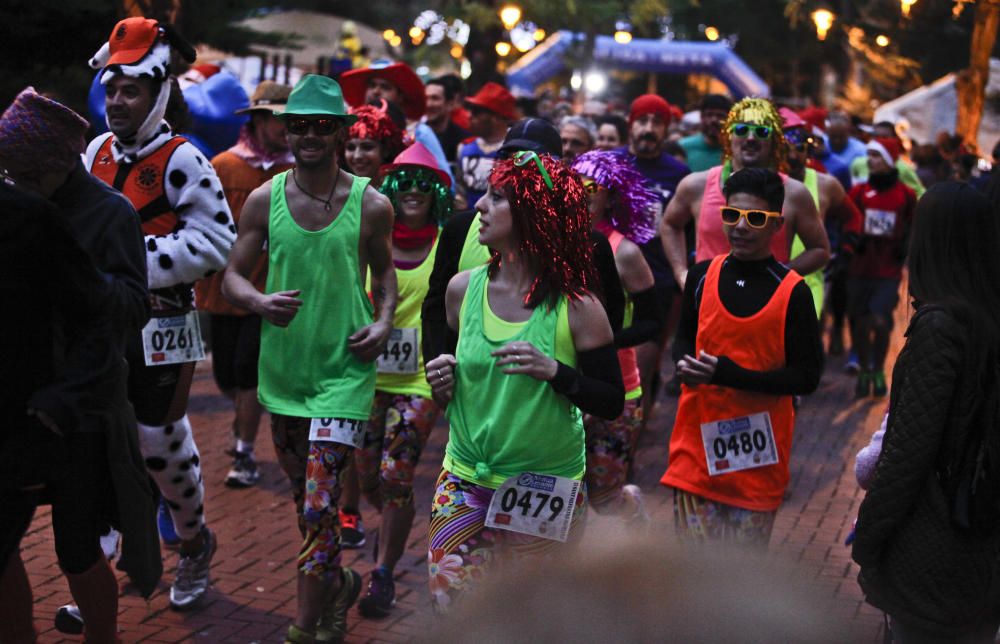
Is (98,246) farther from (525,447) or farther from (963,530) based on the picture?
(963,530)

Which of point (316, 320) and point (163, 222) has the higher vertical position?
point (163, 222)

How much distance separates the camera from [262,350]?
5266mm

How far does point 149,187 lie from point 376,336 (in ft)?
3.67

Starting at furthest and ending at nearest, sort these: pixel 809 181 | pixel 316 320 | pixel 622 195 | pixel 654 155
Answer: pixel 654 155
pixel 809 181
pixel 622 195
pixel 316 320

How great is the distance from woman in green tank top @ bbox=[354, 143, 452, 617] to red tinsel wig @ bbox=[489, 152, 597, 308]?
173cm

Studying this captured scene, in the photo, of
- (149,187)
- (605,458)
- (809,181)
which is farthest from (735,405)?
(809,181)

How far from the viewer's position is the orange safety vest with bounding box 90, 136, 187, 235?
5.34 metres

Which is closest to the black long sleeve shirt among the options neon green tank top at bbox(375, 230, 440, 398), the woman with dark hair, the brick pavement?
A: the brick pavement

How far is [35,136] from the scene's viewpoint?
4.07m

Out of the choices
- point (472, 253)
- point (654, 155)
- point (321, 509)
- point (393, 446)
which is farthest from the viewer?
point (654, 155)

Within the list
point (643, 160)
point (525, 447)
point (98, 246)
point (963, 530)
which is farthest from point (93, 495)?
point (643, 160)

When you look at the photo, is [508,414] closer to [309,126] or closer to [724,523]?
[724,523]

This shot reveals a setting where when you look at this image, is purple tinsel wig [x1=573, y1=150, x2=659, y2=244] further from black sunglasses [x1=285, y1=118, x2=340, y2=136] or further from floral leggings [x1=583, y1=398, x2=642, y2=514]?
black sunglasses [x1=285, y1=118, x2=340, y2=136]

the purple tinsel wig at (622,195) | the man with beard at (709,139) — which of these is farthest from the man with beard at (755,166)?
the man with beard at (709,139)
